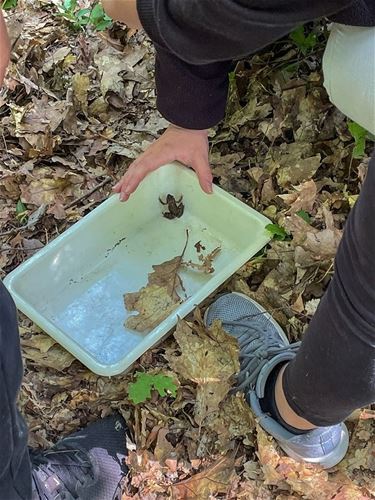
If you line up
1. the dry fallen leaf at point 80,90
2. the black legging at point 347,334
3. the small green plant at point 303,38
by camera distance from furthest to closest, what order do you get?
the dry fallen leaf at point 80,90, the small green plant at point 303,38, the black legging at point 347,334

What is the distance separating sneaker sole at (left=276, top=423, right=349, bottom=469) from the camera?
1638mm

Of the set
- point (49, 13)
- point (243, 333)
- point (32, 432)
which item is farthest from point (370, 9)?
point (49, 13)

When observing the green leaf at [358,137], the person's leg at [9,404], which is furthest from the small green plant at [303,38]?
the person's leg at [9,404]

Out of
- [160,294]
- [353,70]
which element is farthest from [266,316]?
[353,70]

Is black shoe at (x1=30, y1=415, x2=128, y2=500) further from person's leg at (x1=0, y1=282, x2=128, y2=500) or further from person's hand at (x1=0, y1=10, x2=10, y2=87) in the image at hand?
person's hand at (x1=0, y1=10, x2=10, y2=87)

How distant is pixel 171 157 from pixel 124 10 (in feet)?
1.73

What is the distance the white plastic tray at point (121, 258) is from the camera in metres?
1.90

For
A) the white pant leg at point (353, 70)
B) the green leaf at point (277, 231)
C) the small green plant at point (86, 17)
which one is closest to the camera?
the white pant leg at point (353, 70)

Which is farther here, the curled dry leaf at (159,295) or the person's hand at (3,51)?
the curled dry leaf at (159,295)

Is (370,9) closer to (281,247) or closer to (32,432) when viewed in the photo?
(281,247)

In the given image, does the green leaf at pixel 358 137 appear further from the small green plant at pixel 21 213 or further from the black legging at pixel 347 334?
the small green plant at pixel 21 213

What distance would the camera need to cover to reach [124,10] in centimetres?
160

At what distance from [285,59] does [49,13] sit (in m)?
0.97

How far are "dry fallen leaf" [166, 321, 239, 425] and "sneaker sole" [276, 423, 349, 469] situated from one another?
206mm
